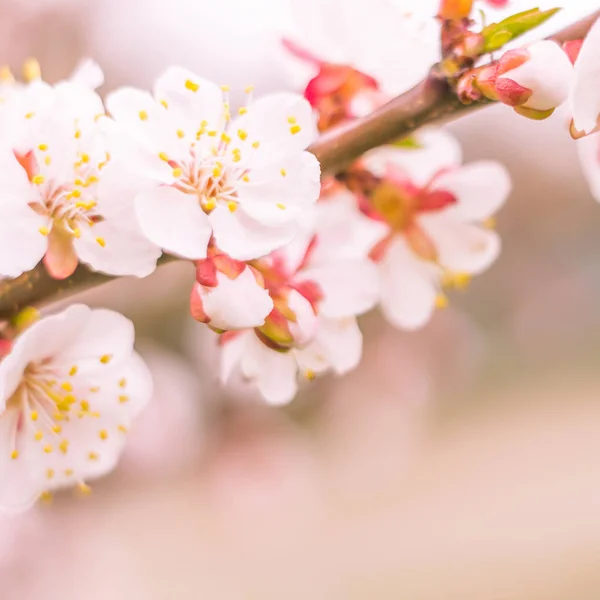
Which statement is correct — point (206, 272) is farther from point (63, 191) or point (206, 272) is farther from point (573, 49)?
point (573, 49)

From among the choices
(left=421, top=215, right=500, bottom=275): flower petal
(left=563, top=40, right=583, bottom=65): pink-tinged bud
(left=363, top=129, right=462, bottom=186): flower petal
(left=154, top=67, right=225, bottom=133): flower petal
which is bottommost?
(left=421, top=215, right=500, bottom=275): flower petal

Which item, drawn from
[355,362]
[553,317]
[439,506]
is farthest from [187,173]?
[553,317]

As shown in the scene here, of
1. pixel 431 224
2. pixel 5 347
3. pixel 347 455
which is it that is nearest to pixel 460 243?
pixel 431 224

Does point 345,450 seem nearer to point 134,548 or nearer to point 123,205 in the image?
point 134,548

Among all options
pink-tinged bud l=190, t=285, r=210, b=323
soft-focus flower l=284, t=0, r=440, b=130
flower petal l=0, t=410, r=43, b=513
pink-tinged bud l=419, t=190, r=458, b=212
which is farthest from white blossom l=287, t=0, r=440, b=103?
flower petal l=0, t=410, r=43, b=513

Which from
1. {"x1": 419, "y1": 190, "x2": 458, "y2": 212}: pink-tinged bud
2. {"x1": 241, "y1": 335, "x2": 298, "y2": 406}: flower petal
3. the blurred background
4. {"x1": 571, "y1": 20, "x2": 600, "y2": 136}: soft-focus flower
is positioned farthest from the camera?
the blurred background

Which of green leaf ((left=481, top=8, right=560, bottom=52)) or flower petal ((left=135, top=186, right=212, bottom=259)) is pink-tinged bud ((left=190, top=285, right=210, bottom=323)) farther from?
green leaf ((left=481, top=8, right=560, bottom=52))
